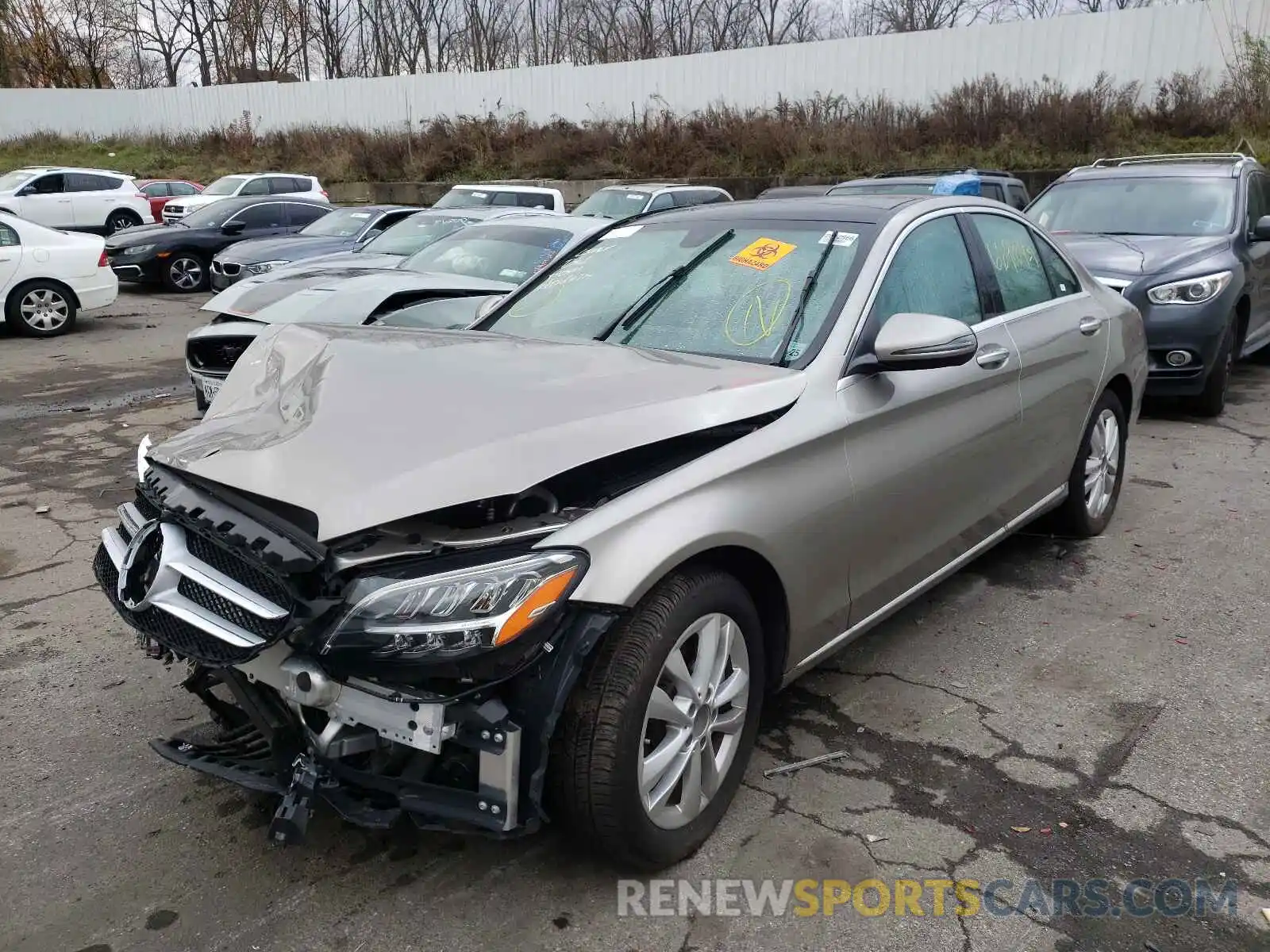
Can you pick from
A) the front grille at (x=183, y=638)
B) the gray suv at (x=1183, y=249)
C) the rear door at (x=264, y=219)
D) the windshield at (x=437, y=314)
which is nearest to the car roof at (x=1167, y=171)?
the gray suv at (x=1183, y=249)

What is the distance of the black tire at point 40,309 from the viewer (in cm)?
1180

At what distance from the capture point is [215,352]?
6.91 metres

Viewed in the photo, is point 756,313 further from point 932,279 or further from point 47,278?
point 47,278

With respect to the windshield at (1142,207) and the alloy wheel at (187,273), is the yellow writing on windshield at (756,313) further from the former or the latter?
the alloy wheel at (187,273)

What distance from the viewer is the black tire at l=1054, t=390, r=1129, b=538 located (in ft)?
16.1

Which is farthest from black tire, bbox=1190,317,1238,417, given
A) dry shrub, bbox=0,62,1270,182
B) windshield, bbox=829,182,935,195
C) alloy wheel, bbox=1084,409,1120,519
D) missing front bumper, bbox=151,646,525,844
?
dry shrub, bbox=0,62,1270,182

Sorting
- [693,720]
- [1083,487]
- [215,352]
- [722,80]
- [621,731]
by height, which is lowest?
[1083,487]

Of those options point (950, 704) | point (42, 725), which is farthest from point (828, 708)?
point (42, 725)

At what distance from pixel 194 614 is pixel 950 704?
2.55 metres

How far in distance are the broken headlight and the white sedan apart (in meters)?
11.6

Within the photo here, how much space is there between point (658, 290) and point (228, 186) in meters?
20.4

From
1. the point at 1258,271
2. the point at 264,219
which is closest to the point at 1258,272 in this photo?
the point at 1258,271

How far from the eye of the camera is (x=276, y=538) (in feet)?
7.95

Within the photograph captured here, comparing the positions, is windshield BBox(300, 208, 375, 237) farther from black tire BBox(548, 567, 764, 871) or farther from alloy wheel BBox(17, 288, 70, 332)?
black tire BBox(548, 567, 764, 871)
